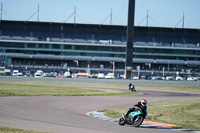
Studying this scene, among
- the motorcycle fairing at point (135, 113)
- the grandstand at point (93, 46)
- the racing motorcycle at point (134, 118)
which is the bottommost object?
the racing motorcycle at point (134, 118)

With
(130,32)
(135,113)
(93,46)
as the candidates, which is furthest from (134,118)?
(93,46)

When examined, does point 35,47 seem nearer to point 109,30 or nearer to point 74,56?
point 74,56

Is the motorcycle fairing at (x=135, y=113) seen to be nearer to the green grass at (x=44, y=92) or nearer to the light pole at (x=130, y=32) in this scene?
the green grass at (x=44, y=92)

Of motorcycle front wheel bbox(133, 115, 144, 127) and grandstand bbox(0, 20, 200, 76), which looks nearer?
motorcycle front wheel bbox(133, 115, 144, 127)

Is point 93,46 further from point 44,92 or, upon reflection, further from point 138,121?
point 138,121

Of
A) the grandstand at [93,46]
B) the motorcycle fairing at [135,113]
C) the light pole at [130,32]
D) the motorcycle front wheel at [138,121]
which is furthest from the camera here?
the grandstand at [93,46]

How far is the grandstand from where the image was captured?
11069 centimetres

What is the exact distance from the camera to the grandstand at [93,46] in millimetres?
110688

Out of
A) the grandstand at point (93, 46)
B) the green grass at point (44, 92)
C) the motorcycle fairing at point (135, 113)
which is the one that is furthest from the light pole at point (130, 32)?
the motorcycle fairing at point (135, 113)

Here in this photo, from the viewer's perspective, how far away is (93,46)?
111 metres

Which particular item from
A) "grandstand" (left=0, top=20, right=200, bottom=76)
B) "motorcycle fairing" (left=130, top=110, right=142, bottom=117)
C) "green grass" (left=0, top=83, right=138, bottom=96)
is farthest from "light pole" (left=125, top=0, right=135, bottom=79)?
"motorcycle fairing" (left=130, top=110, right=142, bottom=117)

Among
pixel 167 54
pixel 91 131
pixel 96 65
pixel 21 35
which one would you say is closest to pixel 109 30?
pixel 96 65

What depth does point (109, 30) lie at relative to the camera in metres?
116

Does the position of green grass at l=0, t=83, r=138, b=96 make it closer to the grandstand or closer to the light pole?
the light pole
